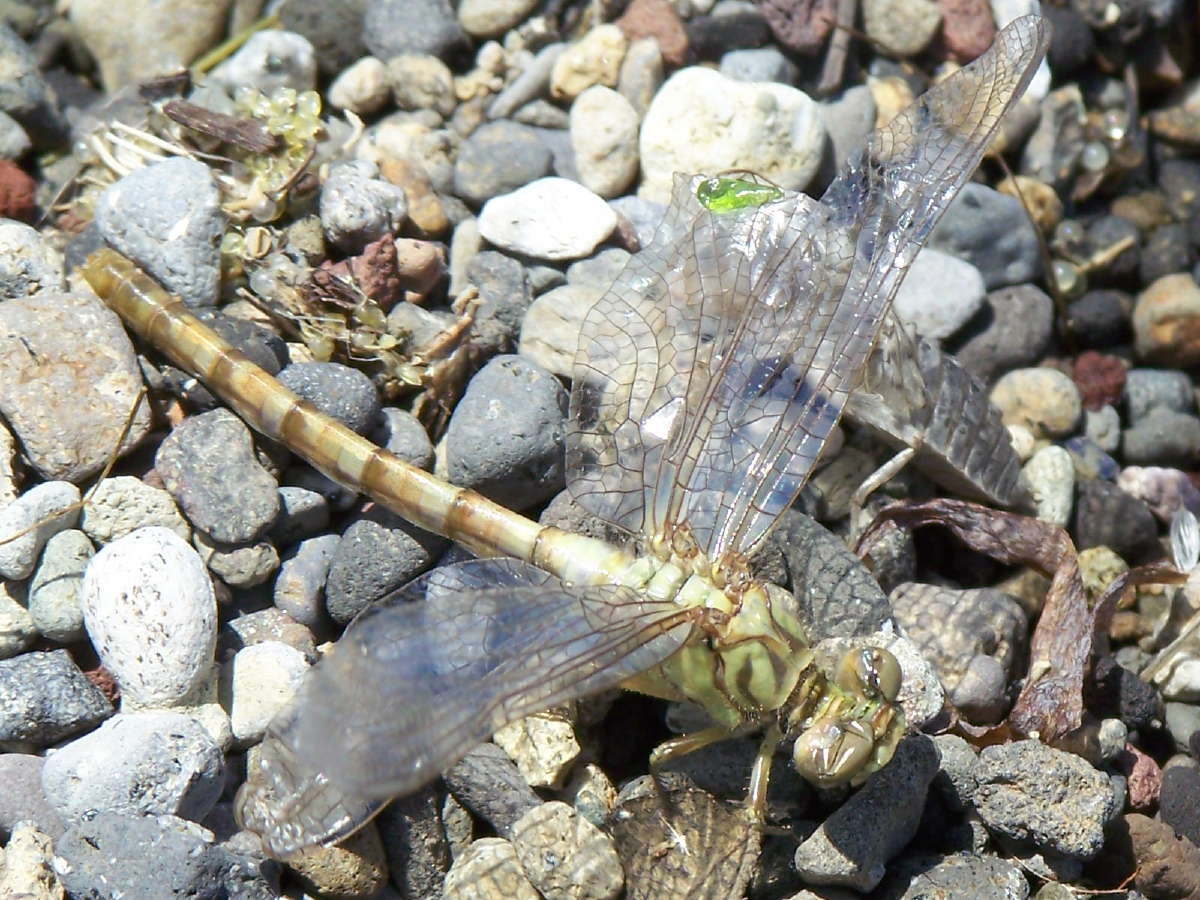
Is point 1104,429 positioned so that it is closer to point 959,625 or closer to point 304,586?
point 959,625

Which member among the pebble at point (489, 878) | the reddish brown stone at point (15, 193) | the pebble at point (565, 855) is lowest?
the pebble at point (489, 878)

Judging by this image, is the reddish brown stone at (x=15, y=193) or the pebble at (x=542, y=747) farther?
the reddish brown stone at (x=15, y=193)

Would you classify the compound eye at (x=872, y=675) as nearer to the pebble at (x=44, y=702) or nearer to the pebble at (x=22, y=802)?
the pebble at (x=44, y=702)

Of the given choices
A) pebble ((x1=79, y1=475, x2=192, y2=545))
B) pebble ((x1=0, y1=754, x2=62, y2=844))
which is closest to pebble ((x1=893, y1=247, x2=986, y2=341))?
pebble ((x1=79, y1=475, x2=192, y2=545))

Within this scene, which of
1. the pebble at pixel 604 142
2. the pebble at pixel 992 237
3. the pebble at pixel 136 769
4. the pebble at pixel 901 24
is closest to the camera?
the pebble at pixel 136 769

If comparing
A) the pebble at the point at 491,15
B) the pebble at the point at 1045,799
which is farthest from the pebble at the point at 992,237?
the pebble at the point at 1045,799

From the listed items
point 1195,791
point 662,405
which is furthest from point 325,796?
A: point 1195,791

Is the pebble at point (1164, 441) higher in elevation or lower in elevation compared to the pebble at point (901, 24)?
lower

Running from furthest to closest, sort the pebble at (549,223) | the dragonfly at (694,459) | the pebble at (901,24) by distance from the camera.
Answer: the pebble at (901,24), the pebble at (549,223), the dragonfly at (694,459)
